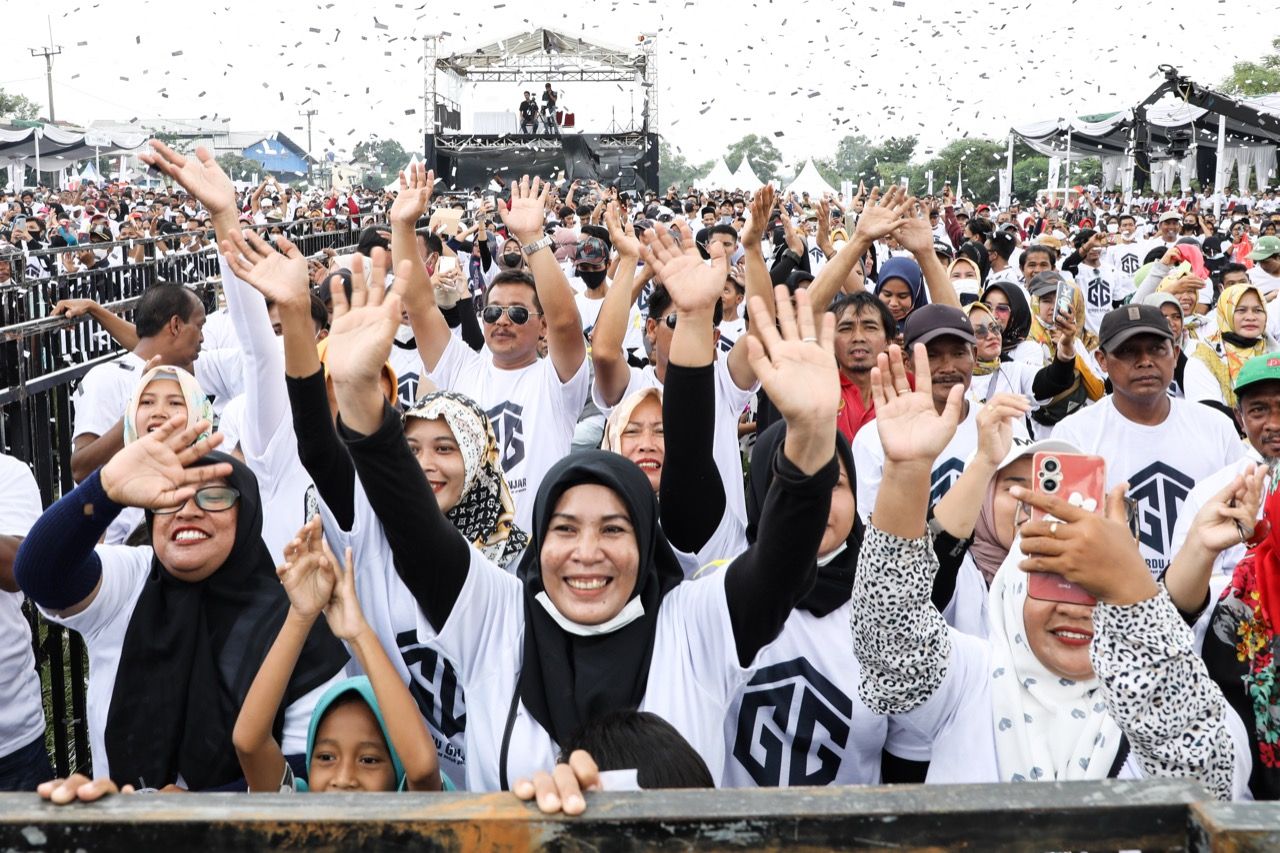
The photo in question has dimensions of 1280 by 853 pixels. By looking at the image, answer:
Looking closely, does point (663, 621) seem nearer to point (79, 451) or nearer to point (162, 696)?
point (162, 696)

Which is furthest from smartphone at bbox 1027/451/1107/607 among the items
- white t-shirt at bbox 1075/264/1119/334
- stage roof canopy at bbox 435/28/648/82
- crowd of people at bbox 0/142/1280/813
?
stage roof canopy at bbox 435/28/648/82

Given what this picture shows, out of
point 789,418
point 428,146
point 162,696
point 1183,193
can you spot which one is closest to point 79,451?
point 162,696

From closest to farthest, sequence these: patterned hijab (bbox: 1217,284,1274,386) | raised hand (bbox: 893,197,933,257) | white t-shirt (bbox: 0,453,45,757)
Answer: white t-shirt (bbox: 0,453,45,757) < raised hand (bbox: 893,197,933,257) < patterned hijab (bbox: 1217,284,1274,386)

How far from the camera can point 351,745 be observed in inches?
93.7

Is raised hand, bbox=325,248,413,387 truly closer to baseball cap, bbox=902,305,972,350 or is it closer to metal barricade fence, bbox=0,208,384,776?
metal barricade fence, bbox=0,208,384,776

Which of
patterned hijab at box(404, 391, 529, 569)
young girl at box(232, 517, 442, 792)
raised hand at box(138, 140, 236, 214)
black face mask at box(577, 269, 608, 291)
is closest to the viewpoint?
young girl at box(232, 517, 442, 792)

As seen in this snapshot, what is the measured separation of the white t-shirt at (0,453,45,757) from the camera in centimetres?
285

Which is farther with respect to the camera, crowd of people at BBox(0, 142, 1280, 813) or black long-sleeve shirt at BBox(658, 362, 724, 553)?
black long-sleeve shirt at BBox(658, 362, 724, 553)

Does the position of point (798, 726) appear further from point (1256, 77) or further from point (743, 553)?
point (1256, 77)

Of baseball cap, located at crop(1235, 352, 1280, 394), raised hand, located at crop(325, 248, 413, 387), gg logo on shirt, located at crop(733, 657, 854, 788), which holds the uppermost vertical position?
raised hand, located at crop(325, 248, 413, 387)

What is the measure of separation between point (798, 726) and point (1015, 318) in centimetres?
397

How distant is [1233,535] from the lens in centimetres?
222

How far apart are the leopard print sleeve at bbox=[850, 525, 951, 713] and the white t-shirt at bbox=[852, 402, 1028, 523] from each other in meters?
1.40

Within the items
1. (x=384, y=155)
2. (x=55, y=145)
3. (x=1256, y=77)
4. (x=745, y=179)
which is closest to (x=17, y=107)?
(x=384, y=155)
